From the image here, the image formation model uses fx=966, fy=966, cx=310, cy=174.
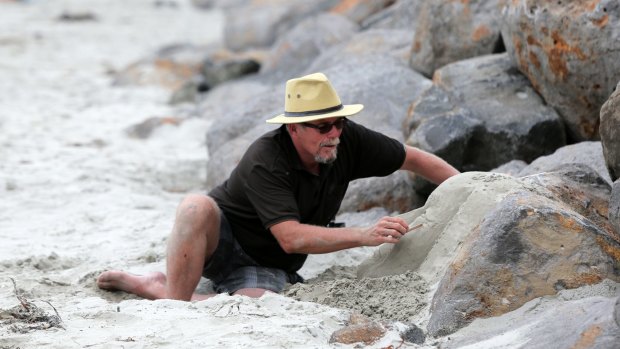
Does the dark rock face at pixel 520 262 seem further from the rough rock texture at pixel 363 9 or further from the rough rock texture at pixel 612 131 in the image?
the rough rock texture at pixel 363 9

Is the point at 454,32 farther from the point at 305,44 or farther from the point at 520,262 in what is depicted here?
the point at 520,262

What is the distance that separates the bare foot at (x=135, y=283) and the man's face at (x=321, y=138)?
1.10 metres

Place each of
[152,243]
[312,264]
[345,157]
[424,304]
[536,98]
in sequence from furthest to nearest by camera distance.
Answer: [536,98], [152,243], [312,264], [345,157], [424,304]

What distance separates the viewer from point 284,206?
14.9 ft

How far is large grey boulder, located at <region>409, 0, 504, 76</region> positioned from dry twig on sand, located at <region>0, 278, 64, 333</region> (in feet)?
15.3

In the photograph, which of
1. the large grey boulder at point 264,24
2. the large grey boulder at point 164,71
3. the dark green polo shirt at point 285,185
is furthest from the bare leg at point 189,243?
the large grey boulder at point 264,24

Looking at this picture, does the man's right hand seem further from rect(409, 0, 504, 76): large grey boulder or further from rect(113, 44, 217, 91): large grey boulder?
rect(113, 44, 217, 91): large grey boulder

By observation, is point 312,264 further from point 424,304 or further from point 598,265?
point 598,265

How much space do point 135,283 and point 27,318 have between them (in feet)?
2.91

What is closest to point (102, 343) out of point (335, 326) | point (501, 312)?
point (335, 326)

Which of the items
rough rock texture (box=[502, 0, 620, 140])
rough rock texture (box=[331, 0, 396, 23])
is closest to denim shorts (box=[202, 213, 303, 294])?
rough rock texture (box=[502, 0, 620, 140])

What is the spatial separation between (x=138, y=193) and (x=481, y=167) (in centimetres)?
278

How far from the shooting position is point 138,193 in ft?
25.1

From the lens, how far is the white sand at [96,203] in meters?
3.99
